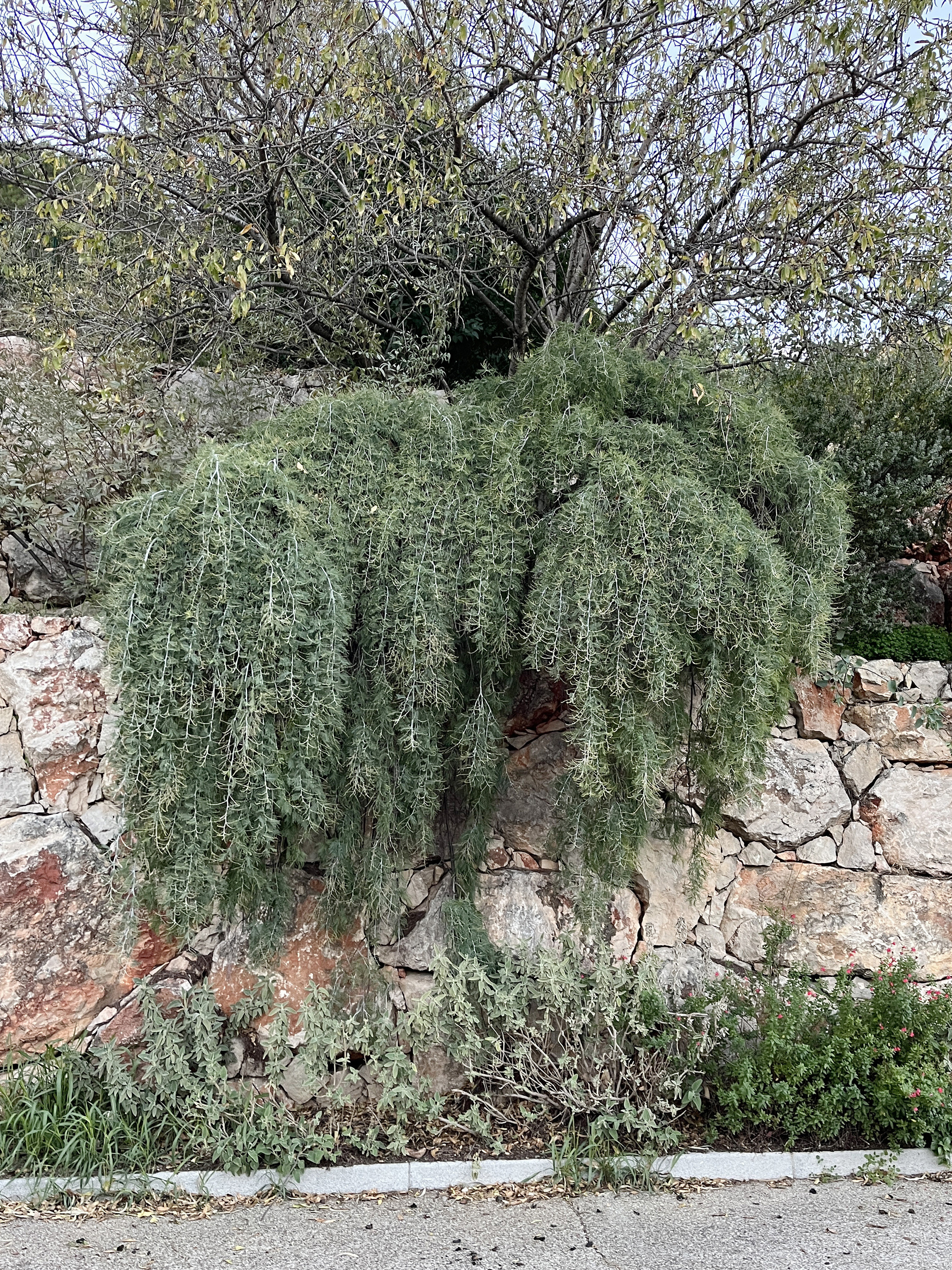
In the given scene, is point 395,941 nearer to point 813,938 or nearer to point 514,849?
point 514,849

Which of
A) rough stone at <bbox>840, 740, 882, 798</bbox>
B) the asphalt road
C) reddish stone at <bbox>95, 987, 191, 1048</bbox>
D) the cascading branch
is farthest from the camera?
rough stone at <bbox>840, 740, 882, 798</bbox>

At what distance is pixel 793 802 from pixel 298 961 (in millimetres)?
2447

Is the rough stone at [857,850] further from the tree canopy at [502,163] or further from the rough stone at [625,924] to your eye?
the tree canopy at [502,163]

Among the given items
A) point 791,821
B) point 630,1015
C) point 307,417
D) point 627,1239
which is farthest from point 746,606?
point 627,1239

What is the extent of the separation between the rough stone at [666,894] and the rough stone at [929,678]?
1521mm

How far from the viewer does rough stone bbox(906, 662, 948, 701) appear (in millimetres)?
4363

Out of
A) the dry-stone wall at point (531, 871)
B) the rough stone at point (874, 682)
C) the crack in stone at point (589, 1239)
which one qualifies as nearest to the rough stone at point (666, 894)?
the dry-stone wall at point (531, 871)

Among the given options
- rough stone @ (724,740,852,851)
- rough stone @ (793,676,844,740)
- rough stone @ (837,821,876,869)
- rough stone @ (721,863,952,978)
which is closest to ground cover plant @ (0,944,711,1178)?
rough stone @ (721,863,952,978)

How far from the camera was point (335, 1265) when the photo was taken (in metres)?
2.70

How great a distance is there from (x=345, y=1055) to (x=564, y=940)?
101 centimetres

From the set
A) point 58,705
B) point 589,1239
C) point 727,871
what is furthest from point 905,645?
point 58,705

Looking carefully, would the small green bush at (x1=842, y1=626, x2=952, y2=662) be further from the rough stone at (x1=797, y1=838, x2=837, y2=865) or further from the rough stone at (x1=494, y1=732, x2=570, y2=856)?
the rough stone at (x1=494, y1=732, x2=570, y2=856)

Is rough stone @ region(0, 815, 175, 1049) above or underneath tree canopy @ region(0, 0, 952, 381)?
underneath

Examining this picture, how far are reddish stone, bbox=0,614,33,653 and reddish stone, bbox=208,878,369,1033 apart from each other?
61.7 inches
